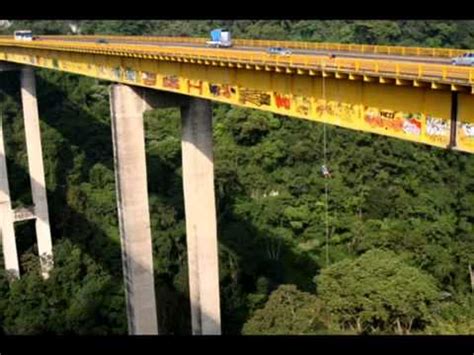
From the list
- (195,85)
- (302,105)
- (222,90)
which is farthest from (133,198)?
(302,105)

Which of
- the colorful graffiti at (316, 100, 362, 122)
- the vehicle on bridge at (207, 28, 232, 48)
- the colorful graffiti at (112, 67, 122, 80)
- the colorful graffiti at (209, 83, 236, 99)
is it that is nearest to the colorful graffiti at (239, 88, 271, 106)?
the colorful graffiti at (209, 83, 236, 99)

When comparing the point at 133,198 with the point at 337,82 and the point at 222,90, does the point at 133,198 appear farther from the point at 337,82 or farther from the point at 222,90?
the point at 337,82

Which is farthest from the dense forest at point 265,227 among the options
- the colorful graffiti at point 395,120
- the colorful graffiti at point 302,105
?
the colorful graffiti at point 395,120

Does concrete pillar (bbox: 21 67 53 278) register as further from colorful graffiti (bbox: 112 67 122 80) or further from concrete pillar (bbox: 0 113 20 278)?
colorful graffiti (bbox: 112 67 122 80)

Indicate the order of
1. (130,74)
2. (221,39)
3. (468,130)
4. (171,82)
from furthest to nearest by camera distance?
(221,39) → (130,74) → (171,82) → (468,130)

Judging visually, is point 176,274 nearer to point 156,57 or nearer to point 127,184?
point 127,184
